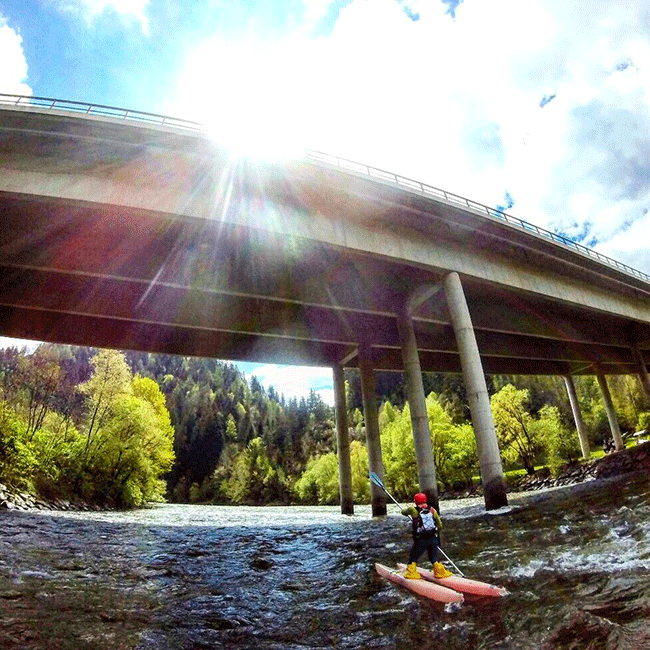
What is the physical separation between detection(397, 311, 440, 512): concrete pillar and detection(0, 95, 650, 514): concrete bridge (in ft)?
0.34

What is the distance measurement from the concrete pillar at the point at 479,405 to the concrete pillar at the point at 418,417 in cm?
277

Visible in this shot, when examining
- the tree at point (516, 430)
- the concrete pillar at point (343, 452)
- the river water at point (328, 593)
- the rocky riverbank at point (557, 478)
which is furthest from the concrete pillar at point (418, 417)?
the tree at point (516, 430)

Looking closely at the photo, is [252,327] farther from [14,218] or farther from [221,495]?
[221,495]

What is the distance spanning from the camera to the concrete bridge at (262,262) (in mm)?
15867

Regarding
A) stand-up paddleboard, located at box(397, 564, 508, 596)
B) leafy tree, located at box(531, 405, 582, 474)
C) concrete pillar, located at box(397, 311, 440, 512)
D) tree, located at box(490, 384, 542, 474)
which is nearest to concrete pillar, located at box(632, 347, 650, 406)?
leafy tree, located at box(531, 405, 582, 474)

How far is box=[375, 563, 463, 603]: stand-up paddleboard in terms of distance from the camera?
22.9 ft

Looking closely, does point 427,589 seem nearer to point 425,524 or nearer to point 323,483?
point 425,524

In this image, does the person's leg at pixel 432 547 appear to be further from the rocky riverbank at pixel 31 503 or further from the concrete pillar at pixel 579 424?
the concrete pillar at pixel 579 424

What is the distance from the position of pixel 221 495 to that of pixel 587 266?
95455mm

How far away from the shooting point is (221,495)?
330 feet

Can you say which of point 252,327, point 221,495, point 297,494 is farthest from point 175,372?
point 252,327

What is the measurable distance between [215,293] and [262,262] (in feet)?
13.6

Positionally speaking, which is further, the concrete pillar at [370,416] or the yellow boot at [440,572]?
the concrete pillar at [370,416]

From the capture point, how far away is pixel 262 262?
2258 cm
